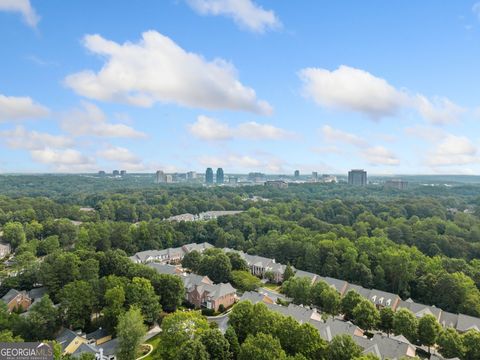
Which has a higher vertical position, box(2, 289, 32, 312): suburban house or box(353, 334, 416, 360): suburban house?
box(353, 334, 416, 360): suburban house

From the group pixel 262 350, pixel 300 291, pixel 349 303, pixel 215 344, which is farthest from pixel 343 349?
pixel 300 291

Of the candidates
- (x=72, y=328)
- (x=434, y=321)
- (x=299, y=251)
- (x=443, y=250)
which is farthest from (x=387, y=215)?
(x=72, y=328)

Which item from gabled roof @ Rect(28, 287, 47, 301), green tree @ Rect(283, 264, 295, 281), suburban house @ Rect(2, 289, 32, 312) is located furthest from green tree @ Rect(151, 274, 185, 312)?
green tree @ Rect(283, 264, 295, 281)

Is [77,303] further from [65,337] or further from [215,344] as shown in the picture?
[215,344]

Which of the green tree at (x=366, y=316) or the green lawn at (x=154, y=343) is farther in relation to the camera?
the green tree at (x=366, y=316)

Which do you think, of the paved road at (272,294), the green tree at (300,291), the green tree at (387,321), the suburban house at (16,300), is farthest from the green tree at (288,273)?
the suburban house at (16,300)

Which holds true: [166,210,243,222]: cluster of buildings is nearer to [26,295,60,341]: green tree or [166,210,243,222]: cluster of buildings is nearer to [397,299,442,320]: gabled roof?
[397,299,442,320]: gabled roof

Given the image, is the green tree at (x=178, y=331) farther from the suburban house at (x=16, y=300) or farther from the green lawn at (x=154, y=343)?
the suburban house at (x=16, y=300)

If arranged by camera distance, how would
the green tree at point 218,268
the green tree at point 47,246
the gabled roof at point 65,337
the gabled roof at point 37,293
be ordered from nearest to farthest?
1. the gabled roof at point 65,337
2. the gabled roof at point 37,293
3. the green tree at point 218,268
4. the green tree at point 47,246
